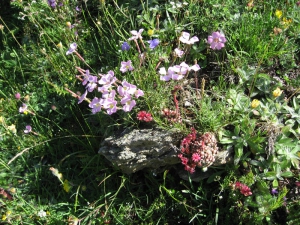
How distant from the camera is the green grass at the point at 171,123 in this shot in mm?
2482

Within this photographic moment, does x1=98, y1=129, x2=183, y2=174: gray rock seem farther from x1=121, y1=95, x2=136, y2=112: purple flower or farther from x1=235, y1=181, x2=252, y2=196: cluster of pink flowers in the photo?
x1=235, y1=181, x2=252, y2=196: cluster of pink flowers

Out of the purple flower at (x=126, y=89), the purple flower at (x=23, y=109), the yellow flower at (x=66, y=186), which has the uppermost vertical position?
the purple flower at (x=126, y=89)

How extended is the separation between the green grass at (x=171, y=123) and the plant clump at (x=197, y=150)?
8 centimetres

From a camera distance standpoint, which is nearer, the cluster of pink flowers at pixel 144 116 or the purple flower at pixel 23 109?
the cluster of pink flowers at pixel 144 116

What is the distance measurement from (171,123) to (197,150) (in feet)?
0.97

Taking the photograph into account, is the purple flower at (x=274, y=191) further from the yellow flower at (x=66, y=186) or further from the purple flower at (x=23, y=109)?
the purple flower at (x=23, y=109)

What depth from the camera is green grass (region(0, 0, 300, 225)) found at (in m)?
2.48

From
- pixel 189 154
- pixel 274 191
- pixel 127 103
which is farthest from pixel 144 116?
pixel 274 191

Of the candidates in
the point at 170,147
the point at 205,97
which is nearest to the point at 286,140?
the point at 205,97

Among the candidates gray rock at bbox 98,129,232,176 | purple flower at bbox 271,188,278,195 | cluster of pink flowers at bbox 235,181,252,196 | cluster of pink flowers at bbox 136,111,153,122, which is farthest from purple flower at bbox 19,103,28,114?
purple flower at bbox 271,188,278,195

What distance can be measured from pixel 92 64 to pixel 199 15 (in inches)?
42.9

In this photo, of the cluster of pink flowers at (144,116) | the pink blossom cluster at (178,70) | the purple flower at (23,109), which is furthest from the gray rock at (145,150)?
the purple flower at (23,109)

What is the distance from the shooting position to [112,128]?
2.82m

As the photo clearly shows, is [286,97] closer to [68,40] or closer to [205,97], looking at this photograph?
[205,97]
